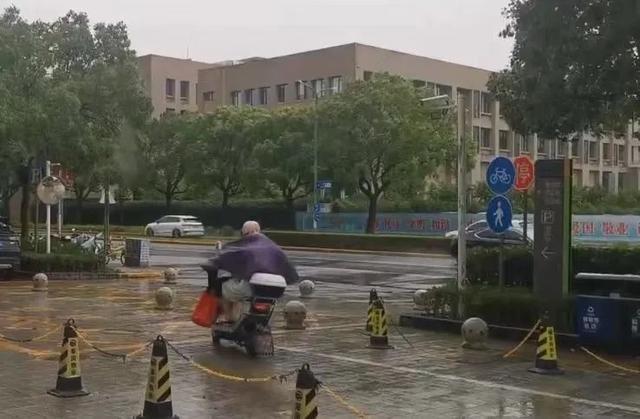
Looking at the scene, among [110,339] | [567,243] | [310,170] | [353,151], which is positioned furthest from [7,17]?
[310,170]

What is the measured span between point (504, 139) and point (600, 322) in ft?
223

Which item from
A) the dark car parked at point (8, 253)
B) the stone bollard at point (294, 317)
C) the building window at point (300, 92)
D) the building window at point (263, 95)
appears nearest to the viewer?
the stone bollard at point (294, 317)

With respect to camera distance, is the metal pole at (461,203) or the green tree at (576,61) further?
the metal pole at (461,203)

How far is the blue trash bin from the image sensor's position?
11594 millimetres

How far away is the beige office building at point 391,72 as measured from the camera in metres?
66.4

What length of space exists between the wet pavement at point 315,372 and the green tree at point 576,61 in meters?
3.88

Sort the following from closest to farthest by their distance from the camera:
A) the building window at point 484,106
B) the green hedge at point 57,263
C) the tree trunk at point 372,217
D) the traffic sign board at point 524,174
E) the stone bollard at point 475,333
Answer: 1. the stone bollard at point 475,333
2. the traffic sign board at point 524,174
3. the green hedge at point 57,263
4. the tree trunk at point 372,217
5. the building window at point 484,106

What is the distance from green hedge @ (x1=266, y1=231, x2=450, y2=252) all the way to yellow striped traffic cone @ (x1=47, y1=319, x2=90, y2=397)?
31.8m

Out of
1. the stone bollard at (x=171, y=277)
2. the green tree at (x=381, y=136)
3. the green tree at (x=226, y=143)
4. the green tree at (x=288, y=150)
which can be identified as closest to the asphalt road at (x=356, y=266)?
the stone bollard at (x=171, y=277)

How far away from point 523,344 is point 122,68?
18.5 meters

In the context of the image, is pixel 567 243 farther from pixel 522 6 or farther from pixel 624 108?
pixel 522 6

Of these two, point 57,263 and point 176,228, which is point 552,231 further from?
point 176,228

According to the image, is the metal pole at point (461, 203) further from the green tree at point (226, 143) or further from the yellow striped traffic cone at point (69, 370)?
the green tree at point (226, 143)

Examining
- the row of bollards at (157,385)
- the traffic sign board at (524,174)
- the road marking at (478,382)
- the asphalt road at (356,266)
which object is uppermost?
the traffic sign board at (524,174)
